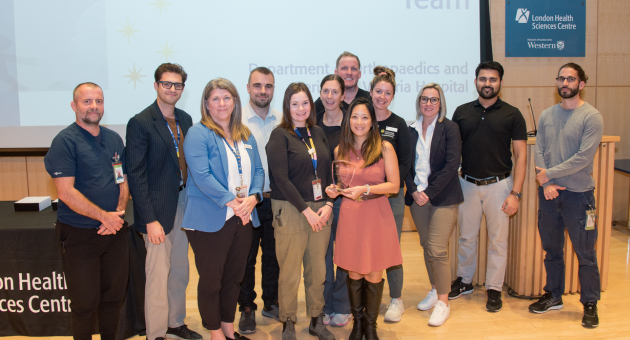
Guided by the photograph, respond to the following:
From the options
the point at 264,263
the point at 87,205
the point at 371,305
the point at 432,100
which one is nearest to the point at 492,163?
the point at 432,100

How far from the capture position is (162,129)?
235 cm

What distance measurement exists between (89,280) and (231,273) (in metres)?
0.76

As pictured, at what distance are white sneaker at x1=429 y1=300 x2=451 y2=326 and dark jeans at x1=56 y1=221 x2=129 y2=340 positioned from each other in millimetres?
2091

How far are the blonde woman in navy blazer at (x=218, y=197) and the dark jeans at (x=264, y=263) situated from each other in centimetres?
46

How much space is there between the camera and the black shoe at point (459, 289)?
3229 millimetres

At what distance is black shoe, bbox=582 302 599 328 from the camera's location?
2736 millimetres

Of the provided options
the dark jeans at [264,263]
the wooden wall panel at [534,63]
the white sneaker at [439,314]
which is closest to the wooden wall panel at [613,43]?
the wooden wall panel at [534,63]

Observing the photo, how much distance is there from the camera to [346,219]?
2.38m

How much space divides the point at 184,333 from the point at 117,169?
1251 mm

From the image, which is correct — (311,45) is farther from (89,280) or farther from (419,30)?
(89,280)

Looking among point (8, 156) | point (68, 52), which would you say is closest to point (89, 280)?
point (68, 52)

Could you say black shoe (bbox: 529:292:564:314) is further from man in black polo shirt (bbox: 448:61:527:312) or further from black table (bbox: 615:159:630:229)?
black table (bbox: 615:159:630:229)

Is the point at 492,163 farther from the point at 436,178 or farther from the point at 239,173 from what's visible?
the point at 239,173

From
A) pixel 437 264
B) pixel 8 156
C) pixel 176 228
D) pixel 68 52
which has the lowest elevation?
pixel 437 264
